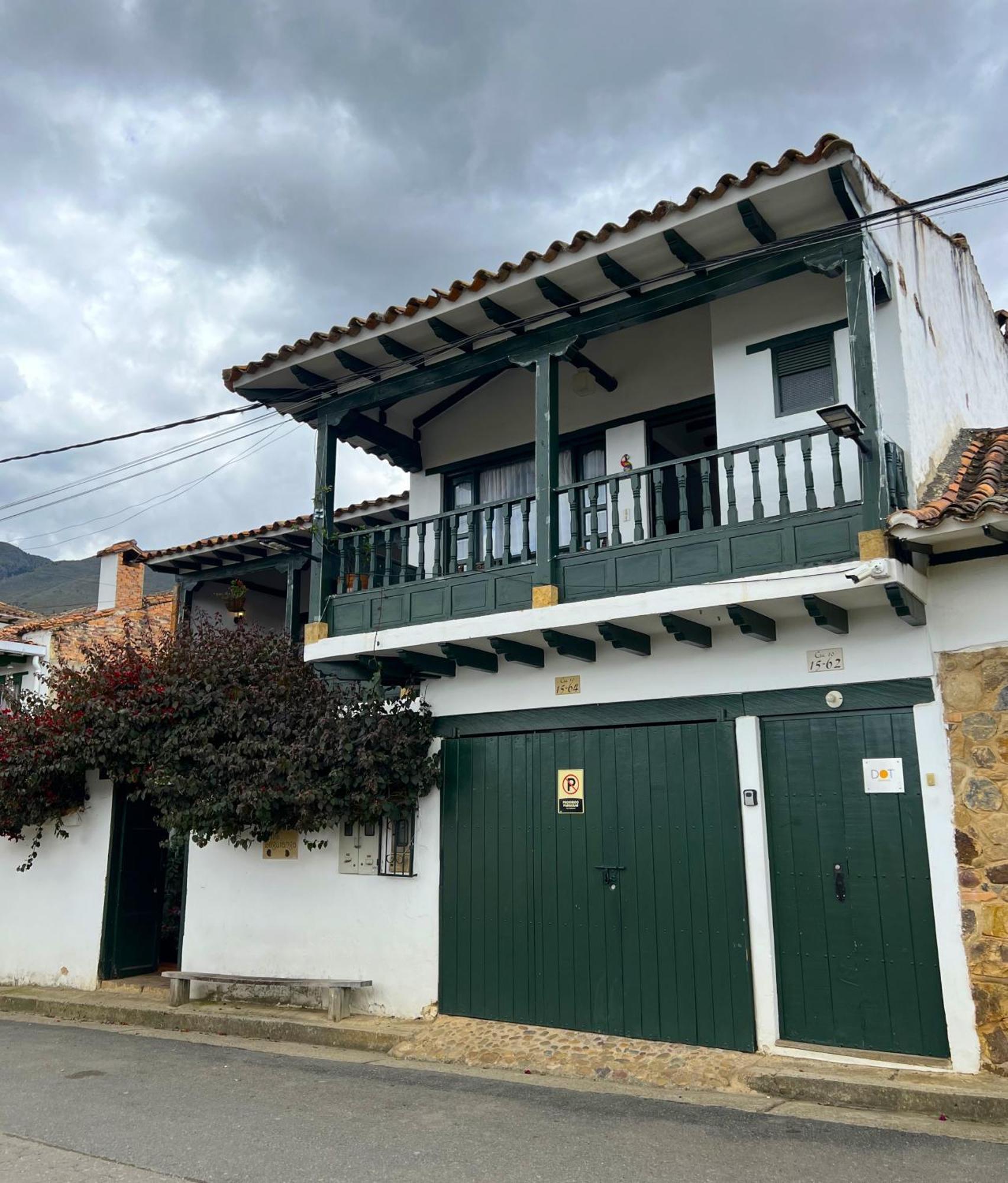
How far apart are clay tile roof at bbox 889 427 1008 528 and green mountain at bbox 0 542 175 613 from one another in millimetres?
63209

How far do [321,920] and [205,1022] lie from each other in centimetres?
141

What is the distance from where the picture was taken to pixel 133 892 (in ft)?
36.9

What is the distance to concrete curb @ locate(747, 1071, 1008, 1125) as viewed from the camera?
575cm

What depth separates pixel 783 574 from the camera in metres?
6.84

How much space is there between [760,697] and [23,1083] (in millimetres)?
6211

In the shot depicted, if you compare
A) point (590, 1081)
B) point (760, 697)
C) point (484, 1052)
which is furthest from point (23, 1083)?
point (760, 697)

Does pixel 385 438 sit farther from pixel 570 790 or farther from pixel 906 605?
pixel 906 605

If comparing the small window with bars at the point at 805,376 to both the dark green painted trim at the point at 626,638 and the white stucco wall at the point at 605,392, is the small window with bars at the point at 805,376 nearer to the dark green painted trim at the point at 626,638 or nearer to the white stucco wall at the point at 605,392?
the white stucco wall at the point at 605,392

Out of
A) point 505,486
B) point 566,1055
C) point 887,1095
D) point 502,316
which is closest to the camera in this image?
point 887,1095

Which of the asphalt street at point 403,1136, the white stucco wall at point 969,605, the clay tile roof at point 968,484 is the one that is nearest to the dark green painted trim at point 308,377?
the clay tile roof at point 968,484

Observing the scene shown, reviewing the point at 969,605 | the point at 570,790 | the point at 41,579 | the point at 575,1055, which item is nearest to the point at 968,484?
the point at 969,605

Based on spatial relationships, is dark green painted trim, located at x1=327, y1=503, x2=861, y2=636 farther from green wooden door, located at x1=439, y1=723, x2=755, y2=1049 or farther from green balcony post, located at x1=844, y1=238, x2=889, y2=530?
green wooden door, located at x1=439, y1=723, x2=755, y2=1049

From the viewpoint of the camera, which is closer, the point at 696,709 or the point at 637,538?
the point at 696,709

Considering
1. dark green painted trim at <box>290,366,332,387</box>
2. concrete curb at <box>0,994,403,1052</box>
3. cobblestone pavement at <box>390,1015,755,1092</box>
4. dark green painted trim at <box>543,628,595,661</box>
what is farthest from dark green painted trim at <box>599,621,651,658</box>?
dark green painted trim at <box>290,366,332,387</box>
